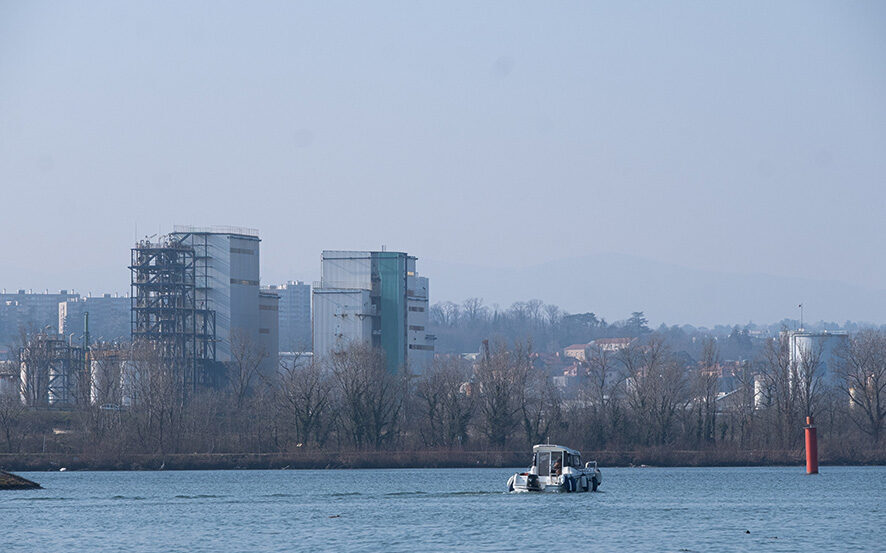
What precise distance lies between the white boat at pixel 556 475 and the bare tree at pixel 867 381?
46.0 meters

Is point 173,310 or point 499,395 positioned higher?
point 173,310

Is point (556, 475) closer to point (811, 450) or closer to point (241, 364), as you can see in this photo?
point (811, 450)

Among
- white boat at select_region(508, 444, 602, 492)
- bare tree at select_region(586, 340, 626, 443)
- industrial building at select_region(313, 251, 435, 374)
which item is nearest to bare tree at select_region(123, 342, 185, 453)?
industrial building at select_region(313, 251, 435, 374)

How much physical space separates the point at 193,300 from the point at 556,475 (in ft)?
208

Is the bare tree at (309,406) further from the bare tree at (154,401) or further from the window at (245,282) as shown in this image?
the window at (245,282)

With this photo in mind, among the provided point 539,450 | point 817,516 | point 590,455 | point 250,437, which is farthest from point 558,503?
point 250,437

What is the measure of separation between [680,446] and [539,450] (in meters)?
44.9

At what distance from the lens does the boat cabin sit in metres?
71.8

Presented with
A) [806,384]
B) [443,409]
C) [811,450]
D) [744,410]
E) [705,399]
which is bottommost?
[811,450]

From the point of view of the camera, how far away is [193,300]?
421ft

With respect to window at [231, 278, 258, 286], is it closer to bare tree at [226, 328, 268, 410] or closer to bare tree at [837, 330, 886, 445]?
bare tree at [226, 328, 268, 410]

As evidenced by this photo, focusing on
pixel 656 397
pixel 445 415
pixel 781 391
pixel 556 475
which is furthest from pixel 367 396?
pixel 556 475

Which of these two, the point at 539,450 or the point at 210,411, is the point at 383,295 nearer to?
the point at 210,411

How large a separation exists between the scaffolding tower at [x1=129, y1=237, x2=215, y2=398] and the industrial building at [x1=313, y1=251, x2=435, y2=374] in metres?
Result: 10.3
